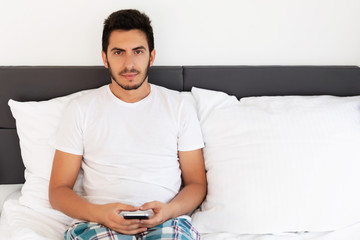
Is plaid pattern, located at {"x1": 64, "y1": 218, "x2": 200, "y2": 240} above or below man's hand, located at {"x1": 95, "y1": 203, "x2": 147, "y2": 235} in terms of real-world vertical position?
below

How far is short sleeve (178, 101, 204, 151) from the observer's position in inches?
57.6

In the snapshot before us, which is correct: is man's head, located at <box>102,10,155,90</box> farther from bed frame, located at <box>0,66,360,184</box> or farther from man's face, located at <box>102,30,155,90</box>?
bed frame, located at <box>0,66,360,184</box>

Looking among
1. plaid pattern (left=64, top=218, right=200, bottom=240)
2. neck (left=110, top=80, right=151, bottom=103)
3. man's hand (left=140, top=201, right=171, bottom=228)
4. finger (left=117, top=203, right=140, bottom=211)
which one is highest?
neck (left=110, top=80, right=151, bottom=103)

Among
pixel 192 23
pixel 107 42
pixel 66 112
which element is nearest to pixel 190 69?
pixel 192 23

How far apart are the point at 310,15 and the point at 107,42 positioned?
101cm

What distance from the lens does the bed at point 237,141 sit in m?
1.32

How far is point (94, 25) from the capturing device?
166 cm

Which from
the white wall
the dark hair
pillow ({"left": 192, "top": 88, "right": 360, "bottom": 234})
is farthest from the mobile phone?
the white wall

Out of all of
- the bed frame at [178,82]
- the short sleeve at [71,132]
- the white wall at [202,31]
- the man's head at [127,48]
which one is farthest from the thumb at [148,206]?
the white wall at [202,31]

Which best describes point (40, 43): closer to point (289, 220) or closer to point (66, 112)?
point (66, 112)

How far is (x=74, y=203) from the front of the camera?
1.31m

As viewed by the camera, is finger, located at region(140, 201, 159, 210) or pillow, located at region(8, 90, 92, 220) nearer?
finger, located at region(140, 201, 159, 210)

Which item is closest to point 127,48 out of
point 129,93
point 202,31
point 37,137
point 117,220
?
point 129,93

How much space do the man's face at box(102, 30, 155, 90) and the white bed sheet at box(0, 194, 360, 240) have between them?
62 centimetres
